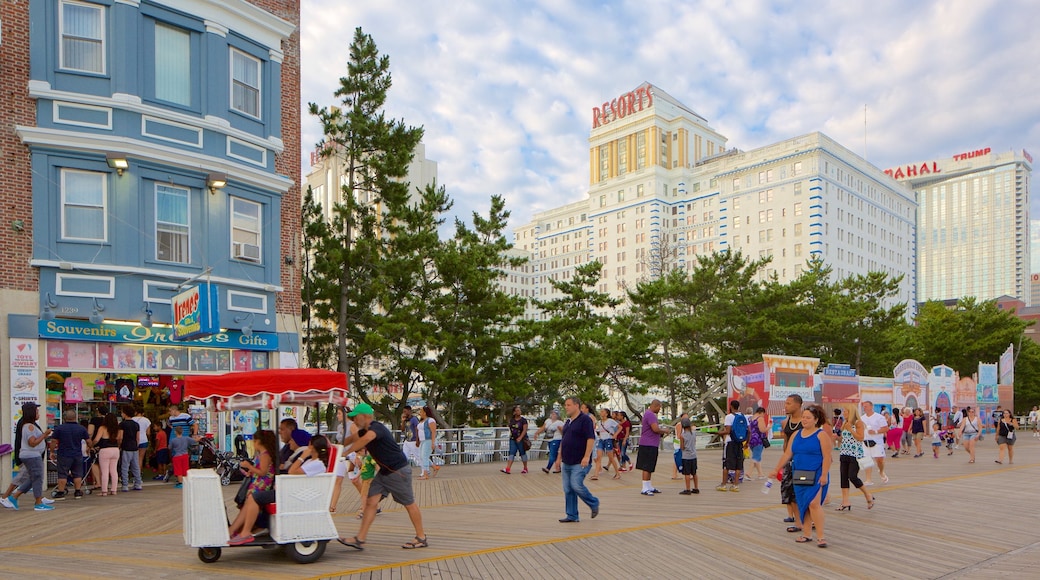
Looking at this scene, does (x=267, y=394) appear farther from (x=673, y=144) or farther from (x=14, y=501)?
(x=673, y=144)

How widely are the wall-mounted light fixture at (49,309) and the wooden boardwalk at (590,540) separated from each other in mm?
3599

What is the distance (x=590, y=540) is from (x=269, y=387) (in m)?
4.28

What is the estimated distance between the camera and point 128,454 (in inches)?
631

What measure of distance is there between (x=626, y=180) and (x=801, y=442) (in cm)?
13265

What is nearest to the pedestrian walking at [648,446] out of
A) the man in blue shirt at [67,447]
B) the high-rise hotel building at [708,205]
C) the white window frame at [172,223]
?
the man in blue shirt at [67,447]

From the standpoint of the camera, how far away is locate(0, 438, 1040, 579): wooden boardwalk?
8.50 metres

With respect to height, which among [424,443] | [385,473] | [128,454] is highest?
[385,473]

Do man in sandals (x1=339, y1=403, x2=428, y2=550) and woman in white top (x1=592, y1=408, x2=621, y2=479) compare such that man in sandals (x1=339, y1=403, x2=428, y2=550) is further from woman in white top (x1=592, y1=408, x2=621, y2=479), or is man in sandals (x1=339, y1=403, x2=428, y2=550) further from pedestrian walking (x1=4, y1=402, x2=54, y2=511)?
woman in white top (x1=592, y1=408, x2=621, y2=479)

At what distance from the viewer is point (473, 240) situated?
28.5 m

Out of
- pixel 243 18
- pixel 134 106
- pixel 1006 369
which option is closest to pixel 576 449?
pixel 134 106

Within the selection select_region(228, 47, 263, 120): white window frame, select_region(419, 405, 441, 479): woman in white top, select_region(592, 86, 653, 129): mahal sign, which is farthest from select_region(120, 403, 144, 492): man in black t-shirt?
select_region(592, 86, 653, 129): mahal sign

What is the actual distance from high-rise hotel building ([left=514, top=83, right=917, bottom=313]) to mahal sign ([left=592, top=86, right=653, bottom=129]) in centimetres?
23

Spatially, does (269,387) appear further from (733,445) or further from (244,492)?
(733,445)

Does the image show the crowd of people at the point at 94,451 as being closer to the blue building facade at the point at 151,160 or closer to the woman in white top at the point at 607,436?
the blue building facade at the point at 151,160
